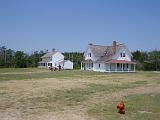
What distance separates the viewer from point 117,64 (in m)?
62.2

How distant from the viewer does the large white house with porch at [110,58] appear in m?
62.0

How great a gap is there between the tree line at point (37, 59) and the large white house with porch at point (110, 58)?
6.07m

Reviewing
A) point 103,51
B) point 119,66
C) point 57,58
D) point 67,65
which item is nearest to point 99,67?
point 119,66

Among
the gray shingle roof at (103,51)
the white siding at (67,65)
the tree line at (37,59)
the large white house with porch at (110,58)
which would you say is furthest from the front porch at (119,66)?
the white siding at (67,65)

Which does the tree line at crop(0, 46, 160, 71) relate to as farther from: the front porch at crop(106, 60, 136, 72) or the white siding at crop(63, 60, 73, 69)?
the front porch at crop(106, 60, 136, 72)

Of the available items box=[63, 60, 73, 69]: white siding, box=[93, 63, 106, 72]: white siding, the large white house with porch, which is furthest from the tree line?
box=[93, 63, 106, 72]: white siding

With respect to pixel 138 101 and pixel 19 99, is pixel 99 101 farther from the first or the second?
pixel 19 99

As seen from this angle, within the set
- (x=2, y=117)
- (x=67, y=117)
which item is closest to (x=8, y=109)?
(x=2, y=117)

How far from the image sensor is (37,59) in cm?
10450

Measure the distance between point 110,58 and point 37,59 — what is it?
4717 centimetres

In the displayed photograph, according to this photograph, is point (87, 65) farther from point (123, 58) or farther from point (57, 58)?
point (57, 58)

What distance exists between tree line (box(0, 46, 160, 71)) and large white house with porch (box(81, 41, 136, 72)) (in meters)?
6.07

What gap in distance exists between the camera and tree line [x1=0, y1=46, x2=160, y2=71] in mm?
69569

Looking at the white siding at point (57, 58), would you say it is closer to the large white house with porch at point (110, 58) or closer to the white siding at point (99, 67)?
the large white house with porch at point (110, 58)
